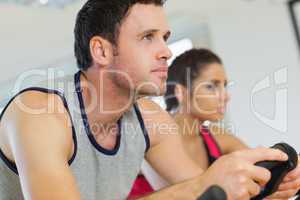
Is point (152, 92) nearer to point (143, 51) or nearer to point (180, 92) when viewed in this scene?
point (143, 51)

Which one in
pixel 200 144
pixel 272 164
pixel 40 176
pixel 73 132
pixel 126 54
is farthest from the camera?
pixel 200 144

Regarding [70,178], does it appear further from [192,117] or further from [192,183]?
[192,117]

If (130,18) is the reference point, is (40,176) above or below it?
below

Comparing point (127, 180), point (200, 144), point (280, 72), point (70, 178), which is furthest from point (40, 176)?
point (280, 72)

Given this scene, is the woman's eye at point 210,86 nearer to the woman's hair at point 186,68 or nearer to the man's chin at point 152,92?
the woman's hair at point 186,68

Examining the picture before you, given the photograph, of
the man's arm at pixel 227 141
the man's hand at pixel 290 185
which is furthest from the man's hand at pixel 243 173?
the man's arm at pixel 227 141

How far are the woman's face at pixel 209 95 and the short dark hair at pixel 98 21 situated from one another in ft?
1.53

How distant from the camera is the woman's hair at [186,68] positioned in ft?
4.09

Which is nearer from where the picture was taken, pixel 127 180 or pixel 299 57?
pixel 127 180

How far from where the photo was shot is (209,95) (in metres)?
1.22

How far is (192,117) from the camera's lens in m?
1.23

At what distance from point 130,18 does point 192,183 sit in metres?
0.36

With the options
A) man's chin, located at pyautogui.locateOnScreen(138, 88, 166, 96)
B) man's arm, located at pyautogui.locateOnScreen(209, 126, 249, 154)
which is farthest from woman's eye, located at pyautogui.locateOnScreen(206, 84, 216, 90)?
man's chin, located at pyautogui.locateOnScreen(138, 88, 166, 96)

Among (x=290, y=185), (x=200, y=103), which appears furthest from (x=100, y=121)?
(x=200, y=103)
